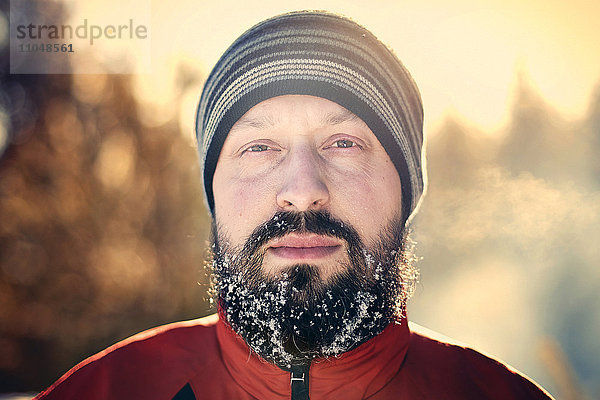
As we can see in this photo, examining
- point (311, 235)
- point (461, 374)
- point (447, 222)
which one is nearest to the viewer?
point (311, 235)

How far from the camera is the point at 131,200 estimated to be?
1.58m

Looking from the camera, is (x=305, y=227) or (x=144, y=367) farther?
(x=144, y=367)

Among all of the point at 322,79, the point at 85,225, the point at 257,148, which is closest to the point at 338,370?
the point at 257,148

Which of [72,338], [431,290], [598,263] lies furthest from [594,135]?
[72,338]

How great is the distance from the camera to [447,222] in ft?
4.47

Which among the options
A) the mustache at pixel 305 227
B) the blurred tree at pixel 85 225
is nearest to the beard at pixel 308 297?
the mustache at pixel 305 227

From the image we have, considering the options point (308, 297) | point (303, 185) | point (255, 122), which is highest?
point (255, 122)

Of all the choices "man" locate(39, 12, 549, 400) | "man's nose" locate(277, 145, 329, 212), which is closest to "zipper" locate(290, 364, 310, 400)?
"man" locate(39, 12, 549, 400)

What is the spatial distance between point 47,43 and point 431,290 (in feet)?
4.73

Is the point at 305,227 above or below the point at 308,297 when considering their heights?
above

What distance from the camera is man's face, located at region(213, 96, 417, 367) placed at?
911 millimetres

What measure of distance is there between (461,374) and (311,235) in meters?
0.52

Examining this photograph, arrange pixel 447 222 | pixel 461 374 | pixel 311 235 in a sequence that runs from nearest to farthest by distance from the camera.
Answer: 1. pixel 311 235
2. pixel 461 374
3. pixel 447 222

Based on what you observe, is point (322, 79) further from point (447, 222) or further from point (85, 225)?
point (85, 225)
